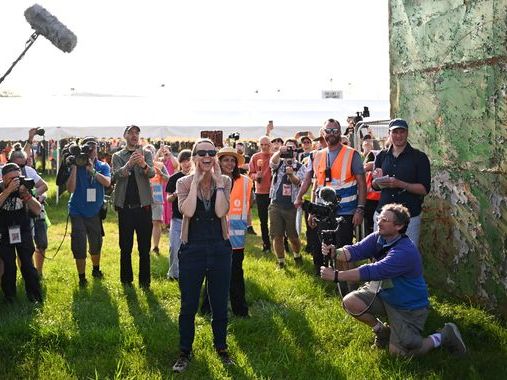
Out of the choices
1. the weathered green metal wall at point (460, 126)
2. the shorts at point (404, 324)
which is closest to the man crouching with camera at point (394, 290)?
the shorts at point (404, 324)

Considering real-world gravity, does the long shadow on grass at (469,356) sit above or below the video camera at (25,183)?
below

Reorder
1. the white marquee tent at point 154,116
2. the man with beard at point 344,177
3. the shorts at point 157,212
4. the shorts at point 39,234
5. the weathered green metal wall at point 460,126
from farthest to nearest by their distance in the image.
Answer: the white marquee tent at point 154,116 → the shorts at point 157,212 → the shorts at point 39,234 → the man with beard at point 344,177 → the weathered green metal wall at point 460,126

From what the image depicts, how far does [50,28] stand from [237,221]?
249 cm

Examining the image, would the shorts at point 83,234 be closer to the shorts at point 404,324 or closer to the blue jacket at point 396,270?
the blue jacket at point 396,270

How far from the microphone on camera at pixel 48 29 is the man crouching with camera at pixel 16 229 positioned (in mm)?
1688

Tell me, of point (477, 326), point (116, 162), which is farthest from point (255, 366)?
point (116, 162)

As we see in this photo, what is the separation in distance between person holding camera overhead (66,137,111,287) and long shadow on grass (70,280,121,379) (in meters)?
0.62

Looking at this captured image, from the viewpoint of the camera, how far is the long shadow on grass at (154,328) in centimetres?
491

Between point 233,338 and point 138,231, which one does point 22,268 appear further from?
point 233,338

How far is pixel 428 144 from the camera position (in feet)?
22.2

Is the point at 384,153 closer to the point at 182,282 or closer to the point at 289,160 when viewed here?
the point at 289,160

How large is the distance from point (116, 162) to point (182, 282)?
2.75 m

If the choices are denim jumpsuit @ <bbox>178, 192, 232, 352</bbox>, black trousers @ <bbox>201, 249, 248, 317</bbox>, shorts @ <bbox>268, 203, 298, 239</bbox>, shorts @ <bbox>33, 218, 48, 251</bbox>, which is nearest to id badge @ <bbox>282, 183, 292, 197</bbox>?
shorts @ <bbox>268, 203, 298, 239</bbox>

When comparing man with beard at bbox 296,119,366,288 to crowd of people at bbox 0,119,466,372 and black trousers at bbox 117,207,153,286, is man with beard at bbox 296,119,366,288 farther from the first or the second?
black trousers at bbox 117,207,153,286
